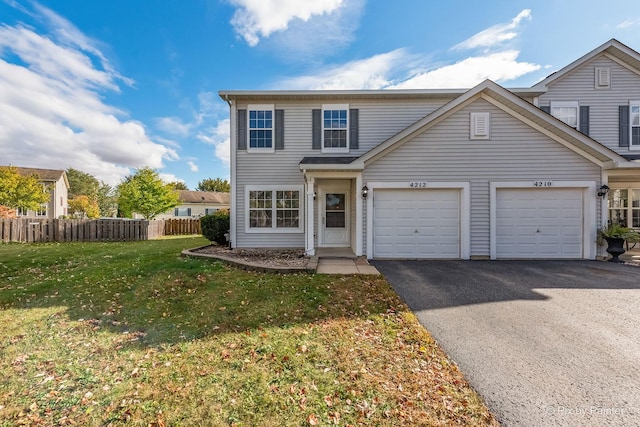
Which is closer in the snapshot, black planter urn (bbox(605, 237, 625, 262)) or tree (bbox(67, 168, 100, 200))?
black planter urn (bbox(605, 237, 625, 262))

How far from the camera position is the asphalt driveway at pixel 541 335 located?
2.37 meters

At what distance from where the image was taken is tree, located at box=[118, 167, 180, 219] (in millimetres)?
23141

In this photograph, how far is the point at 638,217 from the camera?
421 inches

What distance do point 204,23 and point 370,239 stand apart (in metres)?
11.1

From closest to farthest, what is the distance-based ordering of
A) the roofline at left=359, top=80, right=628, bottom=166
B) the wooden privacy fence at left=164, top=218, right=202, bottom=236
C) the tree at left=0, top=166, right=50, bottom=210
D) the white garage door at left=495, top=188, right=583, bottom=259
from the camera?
the roofline at left=359, top=80, right=628, bottom=166 < the white garage door at left=495, top=188, right=583, bottom=259 < the wooden privacy fence at left=164, top=218, right=202, bottom=236 < the tree at left=0, top=166, right=50, bottom=210

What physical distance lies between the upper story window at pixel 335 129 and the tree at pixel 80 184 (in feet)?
206

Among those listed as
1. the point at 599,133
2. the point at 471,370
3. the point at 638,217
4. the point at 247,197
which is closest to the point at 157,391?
the point at 471,370

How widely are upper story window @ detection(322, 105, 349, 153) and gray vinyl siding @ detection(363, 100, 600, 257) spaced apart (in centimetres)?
187

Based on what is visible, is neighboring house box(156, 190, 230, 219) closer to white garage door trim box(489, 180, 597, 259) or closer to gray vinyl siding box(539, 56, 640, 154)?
white garage door trim box(489, 180, 597, 259)

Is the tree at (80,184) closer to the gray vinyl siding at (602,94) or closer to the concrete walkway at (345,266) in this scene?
the concrete walkway at (345,266)

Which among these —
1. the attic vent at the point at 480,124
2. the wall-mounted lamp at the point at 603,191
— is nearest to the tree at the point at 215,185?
the attic vent at the point at 480,124

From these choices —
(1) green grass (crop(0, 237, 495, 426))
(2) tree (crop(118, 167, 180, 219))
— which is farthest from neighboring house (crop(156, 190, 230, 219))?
(1) green grass (crop(0, 237, 495, 426))

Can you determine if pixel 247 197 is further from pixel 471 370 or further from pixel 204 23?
pixel 471 370

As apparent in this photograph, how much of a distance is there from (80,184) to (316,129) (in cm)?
6736
